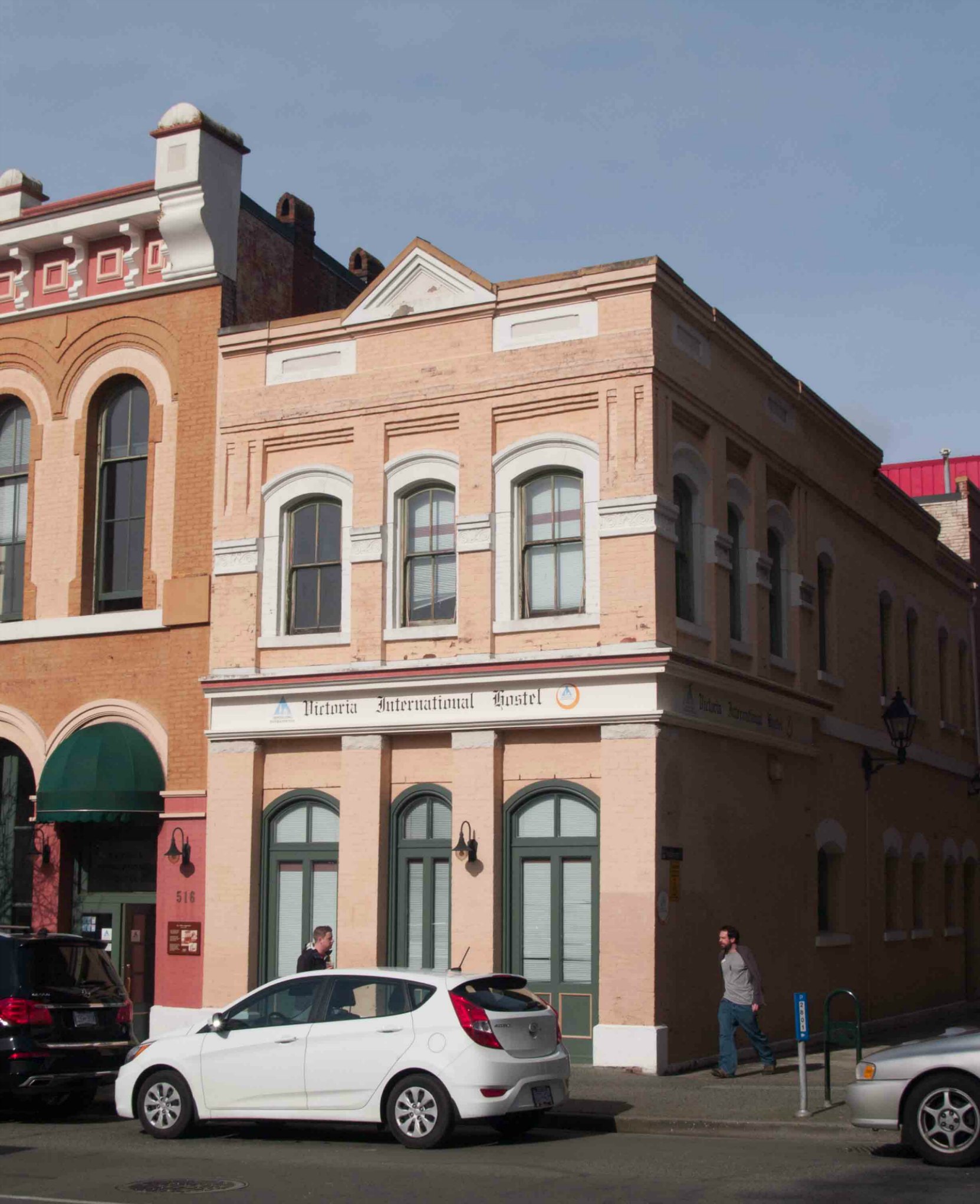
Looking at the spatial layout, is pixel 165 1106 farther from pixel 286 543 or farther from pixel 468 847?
pixel 286 543

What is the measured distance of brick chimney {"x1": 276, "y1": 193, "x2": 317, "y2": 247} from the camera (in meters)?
24.0

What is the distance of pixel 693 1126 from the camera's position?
548 inches

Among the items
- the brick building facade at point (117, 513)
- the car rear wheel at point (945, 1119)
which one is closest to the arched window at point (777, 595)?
the brick building facade at point (117, 513)

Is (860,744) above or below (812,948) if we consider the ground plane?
above

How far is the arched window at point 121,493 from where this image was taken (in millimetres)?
22141

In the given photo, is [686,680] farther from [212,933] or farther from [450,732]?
[212,933]

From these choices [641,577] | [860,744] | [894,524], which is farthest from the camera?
[894,524]

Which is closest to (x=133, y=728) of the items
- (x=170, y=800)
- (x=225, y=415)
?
(x=170, y=800)

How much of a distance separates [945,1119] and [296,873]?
9993mm

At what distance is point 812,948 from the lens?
71.6ft

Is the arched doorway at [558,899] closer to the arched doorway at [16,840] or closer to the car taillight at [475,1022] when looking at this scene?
the car taillight at [475,1022]

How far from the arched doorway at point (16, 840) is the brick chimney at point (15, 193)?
7.87 meters

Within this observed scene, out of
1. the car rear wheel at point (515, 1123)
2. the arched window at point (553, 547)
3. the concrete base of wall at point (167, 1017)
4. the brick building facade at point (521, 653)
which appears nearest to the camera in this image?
the car rear wheel at point (515, 1123)

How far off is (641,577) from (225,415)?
21.3ft
